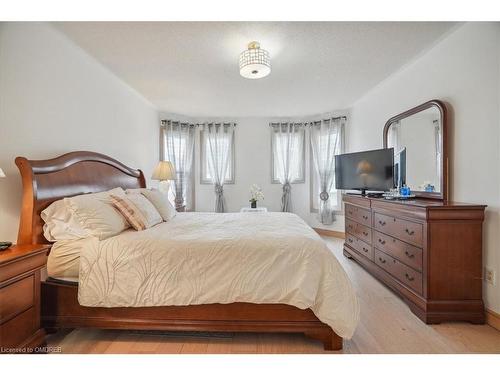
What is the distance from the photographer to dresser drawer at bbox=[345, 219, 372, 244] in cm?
285

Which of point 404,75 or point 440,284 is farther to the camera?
point 404,75

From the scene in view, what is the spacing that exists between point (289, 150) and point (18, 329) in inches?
176

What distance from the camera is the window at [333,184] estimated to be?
180 inches

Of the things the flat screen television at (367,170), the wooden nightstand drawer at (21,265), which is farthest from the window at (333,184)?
the wooden nightstand drawer at (21,265)

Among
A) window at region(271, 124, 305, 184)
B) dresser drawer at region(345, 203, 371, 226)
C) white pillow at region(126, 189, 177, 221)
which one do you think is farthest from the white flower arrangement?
white pillow at region(126, 189, 177, 221)

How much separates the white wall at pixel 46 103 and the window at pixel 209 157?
1948mm

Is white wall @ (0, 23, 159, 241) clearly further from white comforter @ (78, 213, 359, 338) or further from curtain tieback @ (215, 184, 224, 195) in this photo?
curtain tieback @ (215, 184, 224, 195)

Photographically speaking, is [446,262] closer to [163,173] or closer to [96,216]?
[96,216]

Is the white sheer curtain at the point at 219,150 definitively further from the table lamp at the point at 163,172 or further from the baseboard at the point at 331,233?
the baseboard at the point at 331,233

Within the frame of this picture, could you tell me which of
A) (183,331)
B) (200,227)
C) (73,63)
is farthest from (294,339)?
(73,63)

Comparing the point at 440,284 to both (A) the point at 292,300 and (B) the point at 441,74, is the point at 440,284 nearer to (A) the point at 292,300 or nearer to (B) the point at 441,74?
(A) the point at 292,300
